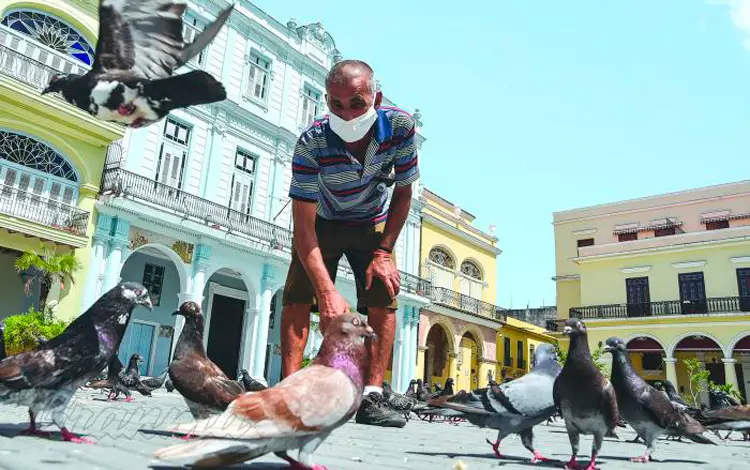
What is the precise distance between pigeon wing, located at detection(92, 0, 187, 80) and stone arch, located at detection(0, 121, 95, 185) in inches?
496

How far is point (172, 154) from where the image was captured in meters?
17.8

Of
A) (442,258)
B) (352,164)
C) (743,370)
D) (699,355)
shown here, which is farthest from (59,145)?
(743,370)

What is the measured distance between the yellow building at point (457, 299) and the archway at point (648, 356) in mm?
6957

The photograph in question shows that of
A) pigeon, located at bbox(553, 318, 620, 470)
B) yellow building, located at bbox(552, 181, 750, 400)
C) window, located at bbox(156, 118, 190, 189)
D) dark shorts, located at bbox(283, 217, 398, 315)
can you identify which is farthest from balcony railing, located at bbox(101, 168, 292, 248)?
yellow building, located at bbox(552, 181, 750, 400)

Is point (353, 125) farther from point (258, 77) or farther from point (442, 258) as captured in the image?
point (442, 258)

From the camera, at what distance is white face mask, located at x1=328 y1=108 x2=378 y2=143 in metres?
3.30

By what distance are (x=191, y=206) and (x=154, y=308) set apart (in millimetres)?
3741

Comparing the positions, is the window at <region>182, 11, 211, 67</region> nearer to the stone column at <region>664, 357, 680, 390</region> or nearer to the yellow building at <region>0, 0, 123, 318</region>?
the yellow building at <region>0, 0, 123, 318</region>

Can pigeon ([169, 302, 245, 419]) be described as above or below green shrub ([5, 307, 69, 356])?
→ below

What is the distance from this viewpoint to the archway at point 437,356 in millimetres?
28531

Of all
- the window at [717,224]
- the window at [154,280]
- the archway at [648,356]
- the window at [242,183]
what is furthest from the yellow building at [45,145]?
the window at [717,224]

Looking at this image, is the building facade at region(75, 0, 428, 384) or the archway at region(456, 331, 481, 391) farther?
the archway at region(456, 331, 481, 391)

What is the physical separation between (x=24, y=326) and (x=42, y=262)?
2.09 metres

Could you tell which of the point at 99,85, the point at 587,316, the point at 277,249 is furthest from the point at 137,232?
the point at 587,316
